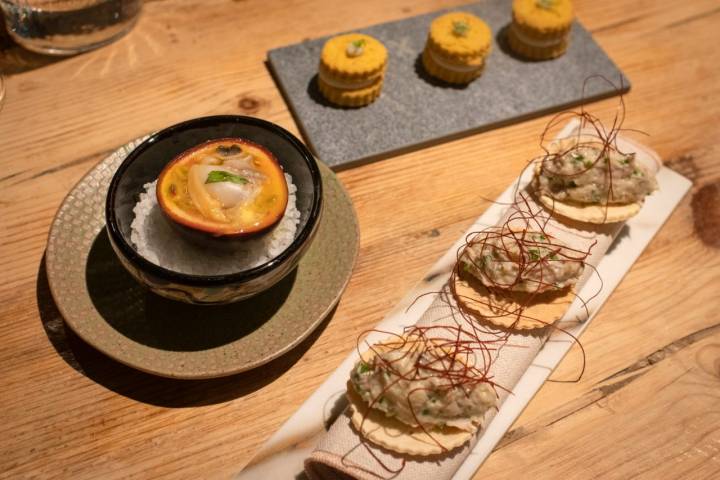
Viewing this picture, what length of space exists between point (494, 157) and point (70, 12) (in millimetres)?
1597

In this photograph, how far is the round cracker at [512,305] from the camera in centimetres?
162

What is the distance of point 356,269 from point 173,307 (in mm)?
544

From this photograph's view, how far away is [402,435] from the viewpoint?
1.41 meters

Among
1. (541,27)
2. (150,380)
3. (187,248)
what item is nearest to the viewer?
(187,248)

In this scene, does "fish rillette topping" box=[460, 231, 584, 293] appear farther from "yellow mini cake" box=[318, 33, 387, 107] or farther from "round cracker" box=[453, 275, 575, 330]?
"yellow mini cake" box=[318, 33, 387, 107]

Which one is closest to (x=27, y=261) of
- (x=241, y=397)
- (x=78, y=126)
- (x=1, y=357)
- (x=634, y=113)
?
(x=1, y=357)

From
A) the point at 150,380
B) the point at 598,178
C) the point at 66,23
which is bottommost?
the point at 150,380

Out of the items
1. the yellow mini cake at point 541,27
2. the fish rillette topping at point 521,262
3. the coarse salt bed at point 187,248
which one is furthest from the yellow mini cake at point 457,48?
the coarse salt bed at point 187,248

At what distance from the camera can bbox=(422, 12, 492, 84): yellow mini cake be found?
7.39ft

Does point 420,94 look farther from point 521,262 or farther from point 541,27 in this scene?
point 521,262

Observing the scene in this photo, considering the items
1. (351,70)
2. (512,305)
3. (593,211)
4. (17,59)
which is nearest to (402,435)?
(512,305)

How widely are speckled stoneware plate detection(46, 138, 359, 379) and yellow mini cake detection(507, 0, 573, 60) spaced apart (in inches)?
45.6

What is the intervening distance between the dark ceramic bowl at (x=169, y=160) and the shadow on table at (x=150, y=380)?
249 mm

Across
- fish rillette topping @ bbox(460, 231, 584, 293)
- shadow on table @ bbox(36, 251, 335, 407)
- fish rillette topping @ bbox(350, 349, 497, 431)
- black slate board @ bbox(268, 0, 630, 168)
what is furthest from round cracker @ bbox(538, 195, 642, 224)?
shadow on table @ bbox(36, 251, 335, 407)
